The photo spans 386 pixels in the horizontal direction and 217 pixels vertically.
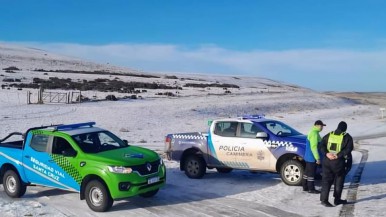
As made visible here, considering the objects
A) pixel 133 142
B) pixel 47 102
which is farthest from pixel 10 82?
pixel 133 142

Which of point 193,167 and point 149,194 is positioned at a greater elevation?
point 193,167

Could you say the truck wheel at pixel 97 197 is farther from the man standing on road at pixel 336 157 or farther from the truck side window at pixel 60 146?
the man standing on road at pixel 336 157

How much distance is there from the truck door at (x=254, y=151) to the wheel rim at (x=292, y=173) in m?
0.42

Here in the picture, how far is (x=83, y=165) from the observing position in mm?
10062

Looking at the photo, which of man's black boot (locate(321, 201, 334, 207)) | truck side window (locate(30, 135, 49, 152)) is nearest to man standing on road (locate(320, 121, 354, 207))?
man's black boot (locate(321, 201, 334, 207))

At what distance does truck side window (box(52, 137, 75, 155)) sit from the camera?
10.6m

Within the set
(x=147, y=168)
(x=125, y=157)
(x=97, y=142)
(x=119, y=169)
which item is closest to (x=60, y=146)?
(x=97, y=142)

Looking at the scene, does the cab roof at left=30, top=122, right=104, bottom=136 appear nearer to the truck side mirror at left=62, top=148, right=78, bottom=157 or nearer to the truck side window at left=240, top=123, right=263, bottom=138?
the truck side mirror at left=62, top=148, right=78, bottom=157

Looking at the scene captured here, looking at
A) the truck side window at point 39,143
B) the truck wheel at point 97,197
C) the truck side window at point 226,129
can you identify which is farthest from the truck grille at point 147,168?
the truck side window at point 226,129

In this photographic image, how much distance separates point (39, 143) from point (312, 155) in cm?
613

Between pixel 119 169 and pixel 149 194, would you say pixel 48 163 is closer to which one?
pixel 119 169

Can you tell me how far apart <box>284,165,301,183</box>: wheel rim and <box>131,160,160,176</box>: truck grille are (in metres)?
3.43

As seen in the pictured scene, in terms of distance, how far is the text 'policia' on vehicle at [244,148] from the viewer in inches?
476

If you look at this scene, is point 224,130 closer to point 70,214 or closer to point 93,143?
point 93,143
